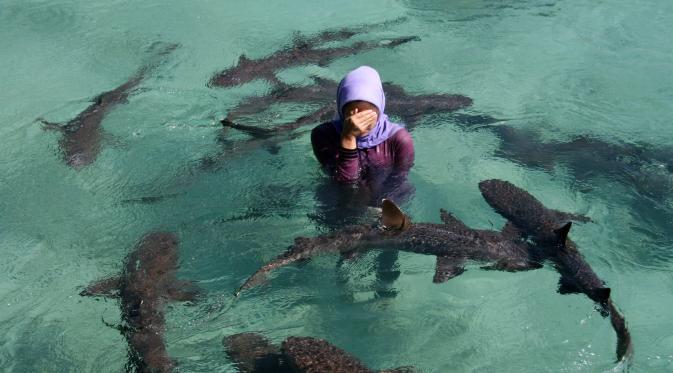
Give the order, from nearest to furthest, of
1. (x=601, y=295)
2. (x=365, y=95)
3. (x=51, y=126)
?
(x=601, y=295), (x=365, y=95), (x=51, y=126)

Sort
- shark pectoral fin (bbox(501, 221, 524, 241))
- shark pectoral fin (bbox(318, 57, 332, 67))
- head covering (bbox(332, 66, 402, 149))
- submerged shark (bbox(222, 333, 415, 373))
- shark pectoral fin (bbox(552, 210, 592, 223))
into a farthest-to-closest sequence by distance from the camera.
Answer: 1. shark pectoral fin (bbox(318, 57, 332, 67))
2. shark pectoral fin (bbox(552, 210, 592, 223))
3. shark pectoral fin (bbox(501, 221, 524, 241))
4. head covering (bbox(332, 66, 402, 149))
5. submerged shark (bbox(222, 333, 415, 373))

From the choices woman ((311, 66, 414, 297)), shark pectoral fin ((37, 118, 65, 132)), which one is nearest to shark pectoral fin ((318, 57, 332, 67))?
shark pectoral fin ((37, 118, 65, 132))

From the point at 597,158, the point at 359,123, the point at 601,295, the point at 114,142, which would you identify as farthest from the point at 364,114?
the point at 114,142

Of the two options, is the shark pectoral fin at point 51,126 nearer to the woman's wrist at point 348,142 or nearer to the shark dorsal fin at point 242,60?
the shark dorsal fin at point 242,60

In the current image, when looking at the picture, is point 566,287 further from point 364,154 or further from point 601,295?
point 364,154

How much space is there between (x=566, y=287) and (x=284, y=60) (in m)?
6.44

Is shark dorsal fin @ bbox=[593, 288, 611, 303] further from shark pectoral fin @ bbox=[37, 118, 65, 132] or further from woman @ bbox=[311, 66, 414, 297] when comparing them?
shark pectoral fin @ bbox=[37, 118, 65, 132]

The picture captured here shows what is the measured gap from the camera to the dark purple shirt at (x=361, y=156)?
5621 millimetres

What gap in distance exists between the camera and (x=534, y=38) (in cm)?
1143

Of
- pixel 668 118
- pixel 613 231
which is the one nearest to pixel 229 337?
pixel 613 231

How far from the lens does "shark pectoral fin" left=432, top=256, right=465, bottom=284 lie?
5.42 meters

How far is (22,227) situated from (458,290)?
4667 mm

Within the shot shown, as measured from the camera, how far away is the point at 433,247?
553 centimetres

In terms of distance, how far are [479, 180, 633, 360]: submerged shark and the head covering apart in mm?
1643
